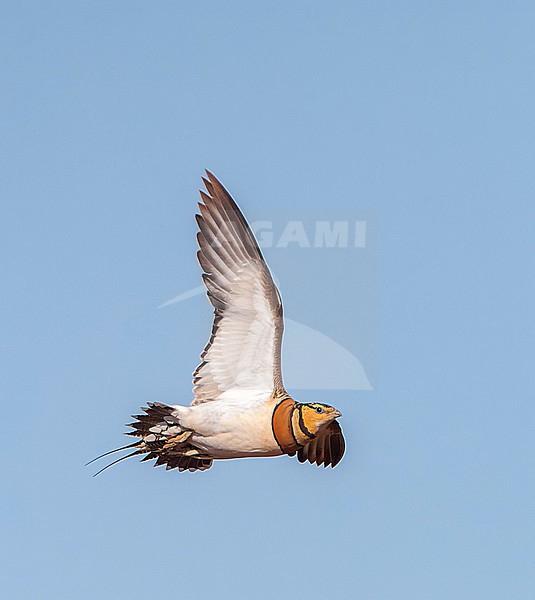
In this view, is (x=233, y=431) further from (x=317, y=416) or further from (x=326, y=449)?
(x=326, y=449)

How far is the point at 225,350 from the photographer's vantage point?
16.6 meters

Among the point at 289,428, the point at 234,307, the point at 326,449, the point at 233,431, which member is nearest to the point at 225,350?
the point at 234,307

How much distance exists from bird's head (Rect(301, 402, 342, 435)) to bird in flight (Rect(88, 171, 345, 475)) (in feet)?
1.48

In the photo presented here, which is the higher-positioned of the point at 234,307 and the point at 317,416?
the point at 234,307

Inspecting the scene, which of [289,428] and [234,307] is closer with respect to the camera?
[289,428]

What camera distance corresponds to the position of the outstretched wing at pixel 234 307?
16500mm

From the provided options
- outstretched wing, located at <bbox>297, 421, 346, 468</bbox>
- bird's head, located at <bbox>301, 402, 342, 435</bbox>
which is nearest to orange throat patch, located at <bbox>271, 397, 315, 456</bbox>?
bird's head, located at <bbox>301, 402, 342, 435</bbox>

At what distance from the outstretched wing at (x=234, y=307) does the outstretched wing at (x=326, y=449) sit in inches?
53.1

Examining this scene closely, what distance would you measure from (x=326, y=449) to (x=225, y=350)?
6.39 ft

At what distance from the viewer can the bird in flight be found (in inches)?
637

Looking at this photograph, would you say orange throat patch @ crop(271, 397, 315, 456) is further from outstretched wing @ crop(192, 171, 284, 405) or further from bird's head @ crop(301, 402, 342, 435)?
outstretched wing @ crop(192, 171, 284, 405)

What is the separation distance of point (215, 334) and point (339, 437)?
6.96 ft

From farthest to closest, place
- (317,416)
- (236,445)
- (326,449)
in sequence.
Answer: (326,449)
(236,445)
(317,416)

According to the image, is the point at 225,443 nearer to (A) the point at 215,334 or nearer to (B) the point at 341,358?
(A) the point at 215,334
